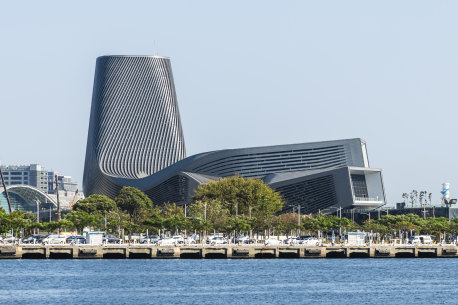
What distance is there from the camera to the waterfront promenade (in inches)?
4980

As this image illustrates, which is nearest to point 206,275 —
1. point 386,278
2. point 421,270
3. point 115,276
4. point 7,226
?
point 115,276

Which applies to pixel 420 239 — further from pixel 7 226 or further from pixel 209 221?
pixel 7 226

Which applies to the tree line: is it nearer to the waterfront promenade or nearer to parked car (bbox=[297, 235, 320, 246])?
parked car (bbox=[297, 235, 320, 246])

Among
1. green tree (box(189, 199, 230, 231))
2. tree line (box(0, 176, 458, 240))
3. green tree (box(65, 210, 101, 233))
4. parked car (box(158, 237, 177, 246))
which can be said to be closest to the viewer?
parked car (box(158, 237, 177, 246))

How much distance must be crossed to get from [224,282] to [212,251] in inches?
1397

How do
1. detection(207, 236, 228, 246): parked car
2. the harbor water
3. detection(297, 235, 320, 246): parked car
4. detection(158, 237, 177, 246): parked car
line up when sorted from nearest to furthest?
the harbor water, detection(158, 237, 177, 246): parked car, detection(207, 236, 228, 246): parked car, detection(297, 235, 320, 246): parked car

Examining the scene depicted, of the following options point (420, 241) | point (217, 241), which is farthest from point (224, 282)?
point (420, 241)

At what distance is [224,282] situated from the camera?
96.6 m

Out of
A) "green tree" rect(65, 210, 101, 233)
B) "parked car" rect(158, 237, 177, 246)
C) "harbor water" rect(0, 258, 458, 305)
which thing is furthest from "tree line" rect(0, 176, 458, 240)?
"harbor water" rect(0, 258, 458, 305)

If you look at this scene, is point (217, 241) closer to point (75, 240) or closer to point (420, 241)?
point (75, 240)

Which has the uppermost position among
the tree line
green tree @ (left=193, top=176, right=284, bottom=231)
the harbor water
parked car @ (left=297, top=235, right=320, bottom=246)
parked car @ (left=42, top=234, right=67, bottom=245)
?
→ green tree @ (left=193, top=176, right=284, bottom=231)

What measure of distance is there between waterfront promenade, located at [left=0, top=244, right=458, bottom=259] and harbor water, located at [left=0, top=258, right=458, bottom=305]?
2.72 meters

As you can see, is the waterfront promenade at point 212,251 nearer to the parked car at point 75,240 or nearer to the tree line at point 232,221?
the parked car at point 75,240

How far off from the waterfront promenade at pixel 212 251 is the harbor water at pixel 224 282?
2.72m
